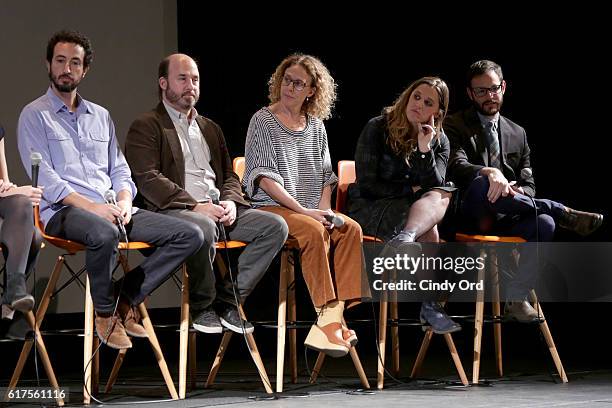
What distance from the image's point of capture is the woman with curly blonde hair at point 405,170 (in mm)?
4816

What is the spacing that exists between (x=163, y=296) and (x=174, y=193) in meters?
1.88

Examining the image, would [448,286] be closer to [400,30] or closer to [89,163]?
[89,163]

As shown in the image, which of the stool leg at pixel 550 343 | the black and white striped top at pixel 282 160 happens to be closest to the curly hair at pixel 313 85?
the black and white striped top at pixel 282 160

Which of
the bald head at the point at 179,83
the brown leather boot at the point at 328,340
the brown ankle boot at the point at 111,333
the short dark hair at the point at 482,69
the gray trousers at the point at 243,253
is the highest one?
the short dark hair at the point at 482,69

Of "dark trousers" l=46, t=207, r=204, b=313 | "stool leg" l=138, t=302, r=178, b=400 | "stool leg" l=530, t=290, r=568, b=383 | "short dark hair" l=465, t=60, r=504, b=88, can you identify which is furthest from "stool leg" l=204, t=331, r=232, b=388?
"short dark hair" l=465, t=60, r=504, b=88

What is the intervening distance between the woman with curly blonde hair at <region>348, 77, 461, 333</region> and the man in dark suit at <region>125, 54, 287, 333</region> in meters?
0.53

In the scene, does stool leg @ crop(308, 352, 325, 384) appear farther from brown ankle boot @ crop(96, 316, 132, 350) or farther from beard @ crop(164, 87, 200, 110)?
beard @ crop(164, 87, 200, 110)

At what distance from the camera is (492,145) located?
17.0ft

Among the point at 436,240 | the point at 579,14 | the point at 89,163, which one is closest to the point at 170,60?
the point at 89,163

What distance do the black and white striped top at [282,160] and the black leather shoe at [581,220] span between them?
3.47 ft

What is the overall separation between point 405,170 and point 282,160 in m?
0.53

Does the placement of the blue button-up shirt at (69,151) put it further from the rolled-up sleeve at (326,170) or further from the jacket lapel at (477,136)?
the jacket lapel at (477,136)

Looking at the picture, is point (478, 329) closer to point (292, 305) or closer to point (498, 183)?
point (498, 183)

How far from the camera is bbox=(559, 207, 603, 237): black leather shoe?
16.2 feet
